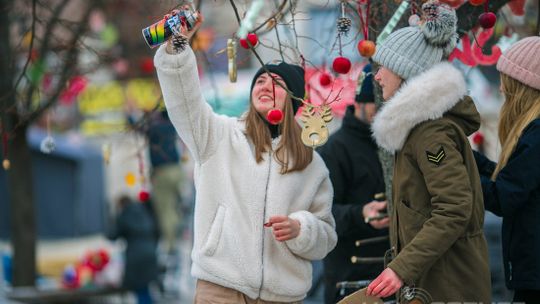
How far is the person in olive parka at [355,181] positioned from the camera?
451 cm

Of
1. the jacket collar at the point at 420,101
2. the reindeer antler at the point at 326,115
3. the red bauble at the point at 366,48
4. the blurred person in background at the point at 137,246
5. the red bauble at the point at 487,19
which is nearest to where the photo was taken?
the jacket collar at the point at 420,101

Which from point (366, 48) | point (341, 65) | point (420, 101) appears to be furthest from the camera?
point (341, 65)

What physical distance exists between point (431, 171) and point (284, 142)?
2.76 feet

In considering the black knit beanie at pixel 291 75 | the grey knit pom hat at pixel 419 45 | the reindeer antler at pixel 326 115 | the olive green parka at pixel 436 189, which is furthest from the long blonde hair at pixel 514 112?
the black knit beanie at pixel 291 75

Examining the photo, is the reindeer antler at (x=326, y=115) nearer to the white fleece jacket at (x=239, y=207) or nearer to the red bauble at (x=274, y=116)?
the red bauble at (x=274, y=116)

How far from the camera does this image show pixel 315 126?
3.54 meters

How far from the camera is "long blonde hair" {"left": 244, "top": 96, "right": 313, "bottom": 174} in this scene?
3.83 meters

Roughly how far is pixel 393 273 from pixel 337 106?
2510mm

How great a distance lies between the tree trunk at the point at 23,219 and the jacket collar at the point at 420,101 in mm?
5233

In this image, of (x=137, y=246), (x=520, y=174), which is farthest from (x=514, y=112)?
(x=137, y=246)

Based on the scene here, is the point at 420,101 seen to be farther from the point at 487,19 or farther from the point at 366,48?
the point at 487,19

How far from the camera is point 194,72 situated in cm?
362

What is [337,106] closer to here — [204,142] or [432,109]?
[204,142]

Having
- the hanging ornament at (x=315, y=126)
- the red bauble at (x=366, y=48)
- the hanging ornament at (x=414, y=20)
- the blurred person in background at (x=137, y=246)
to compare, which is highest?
the hanging ornament at (x=414, y=20)
